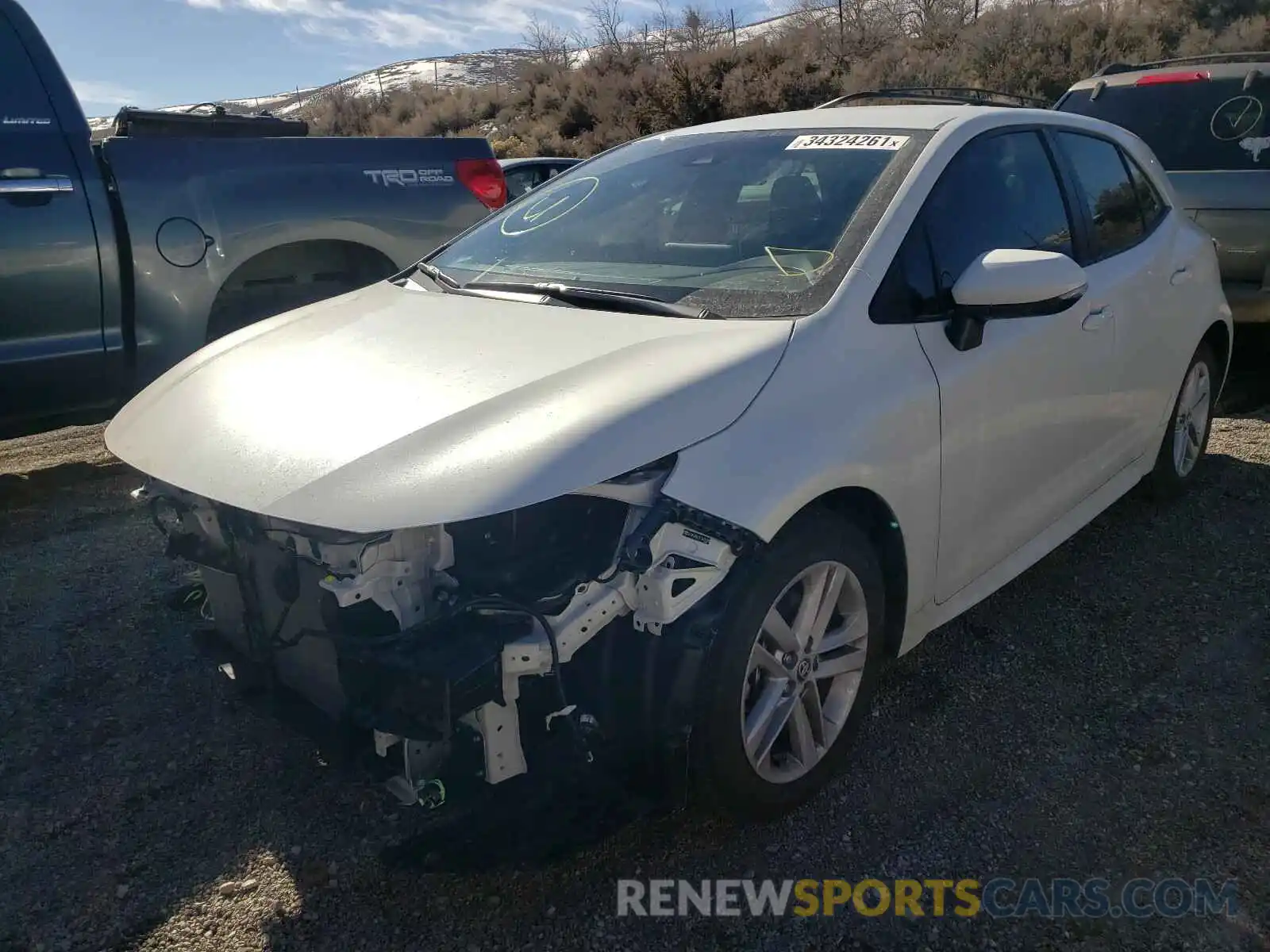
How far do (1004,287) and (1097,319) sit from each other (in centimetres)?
98

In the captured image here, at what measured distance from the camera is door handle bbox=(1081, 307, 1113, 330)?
3.38 m

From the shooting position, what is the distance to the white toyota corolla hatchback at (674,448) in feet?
7.02

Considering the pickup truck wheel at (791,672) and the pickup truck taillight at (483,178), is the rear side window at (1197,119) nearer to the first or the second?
the pickup truck taillight at (483,178)

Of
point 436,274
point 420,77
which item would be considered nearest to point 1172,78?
point 436,274

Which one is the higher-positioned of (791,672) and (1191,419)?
(791,672)

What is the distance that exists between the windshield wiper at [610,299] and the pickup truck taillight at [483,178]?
2550mm

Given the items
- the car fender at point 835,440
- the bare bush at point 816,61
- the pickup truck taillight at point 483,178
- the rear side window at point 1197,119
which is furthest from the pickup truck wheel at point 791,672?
the bare bush at point 816,61

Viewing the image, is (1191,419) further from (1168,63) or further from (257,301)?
(257,301)

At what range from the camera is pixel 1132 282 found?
147 inches

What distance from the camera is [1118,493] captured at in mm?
3996

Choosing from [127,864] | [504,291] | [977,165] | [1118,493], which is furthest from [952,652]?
[127,864]

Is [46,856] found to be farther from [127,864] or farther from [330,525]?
[330,525]

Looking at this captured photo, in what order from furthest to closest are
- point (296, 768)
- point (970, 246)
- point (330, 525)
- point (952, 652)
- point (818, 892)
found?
point (952, 652) → point (970, 246) → point (296, 768) → point (818, 892) → point (330, 525)

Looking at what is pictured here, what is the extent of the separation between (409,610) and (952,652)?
2.03 m
